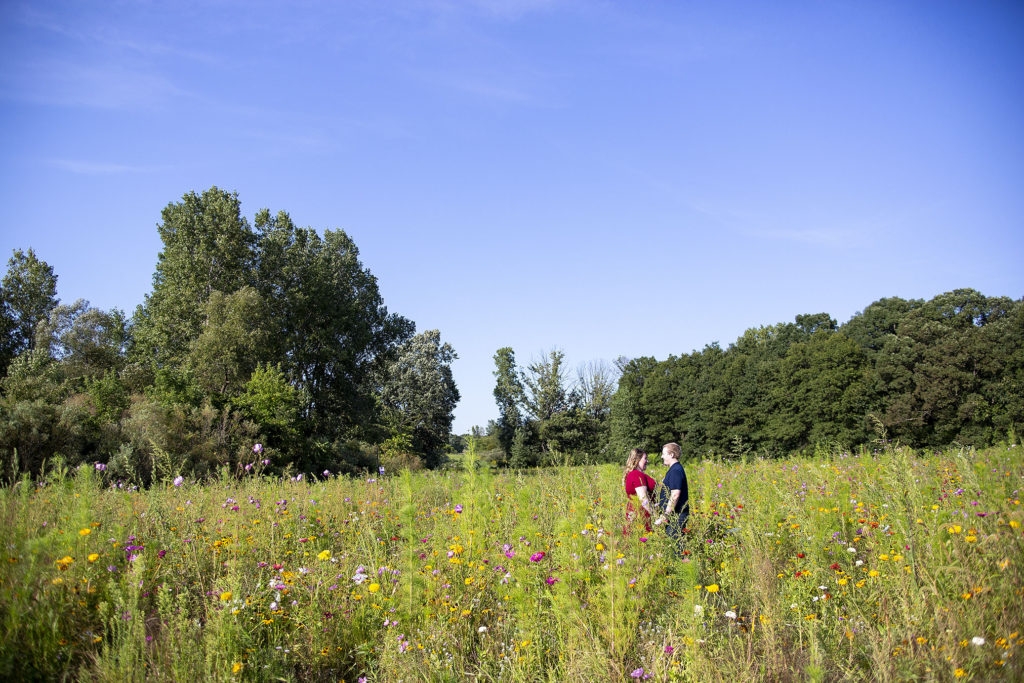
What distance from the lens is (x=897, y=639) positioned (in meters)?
3.60

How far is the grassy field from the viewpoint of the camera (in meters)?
3.44

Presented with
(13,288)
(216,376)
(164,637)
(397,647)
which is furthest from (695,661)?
(13,288)

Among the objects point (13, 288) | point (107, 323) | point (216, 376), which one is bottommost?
point (216, 376)

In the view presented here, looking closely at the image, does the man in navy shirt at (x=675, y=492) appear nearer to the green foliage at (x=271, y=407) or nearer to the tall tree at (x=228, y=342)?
the green foliage at (x=271, y=407)

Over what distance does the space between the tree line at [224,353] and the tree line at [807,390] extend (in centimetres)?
1262

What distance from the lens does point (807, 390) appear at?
43.5 m

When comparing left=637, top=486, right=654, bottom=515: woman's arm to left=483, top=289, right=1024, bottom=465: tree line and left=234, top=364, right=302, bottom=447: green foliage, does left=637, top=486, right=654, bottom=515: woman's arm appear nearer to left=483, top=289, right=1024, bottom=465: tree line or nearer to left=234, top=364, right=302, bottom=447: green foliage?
left=483, top=289, right=1024, bottom=465: tree line

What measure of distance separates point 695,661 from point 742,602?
1.20 meters

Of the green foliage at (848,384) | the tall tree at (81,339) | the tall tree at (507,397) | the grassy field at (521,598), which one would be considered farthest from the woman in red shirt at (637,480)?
the tall tree at (507,397)

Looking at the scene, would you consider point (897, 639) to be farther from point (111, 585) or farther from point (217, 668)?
point (111, 585)

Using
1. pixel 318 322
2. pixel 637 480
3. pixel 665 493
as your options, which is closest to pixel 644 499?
pixel 665 493

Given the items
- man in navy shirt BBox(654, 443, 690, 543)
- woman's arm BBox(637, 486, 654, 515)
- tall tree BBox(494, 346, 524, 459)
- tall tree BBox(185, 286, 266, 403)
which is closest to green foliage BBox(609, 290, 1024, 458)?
tall tree BBox(494, 346, 524, 459)

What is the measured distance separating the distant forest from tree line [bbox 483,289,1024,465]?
0.15 meters

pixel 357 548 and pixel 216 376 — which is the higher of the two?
pixel 216 376
